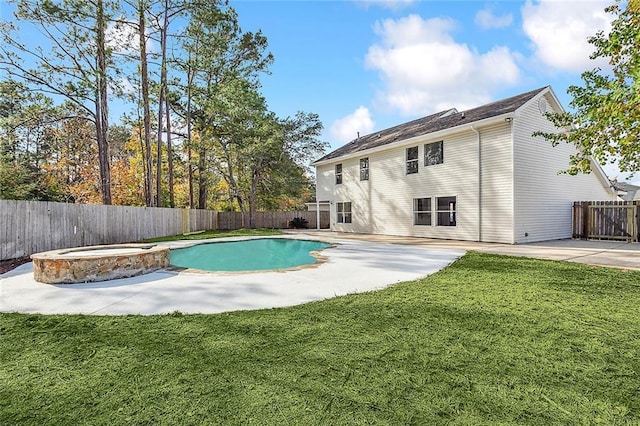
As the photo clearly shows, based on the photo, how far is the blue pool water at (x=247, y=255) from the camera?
8227 millimetres

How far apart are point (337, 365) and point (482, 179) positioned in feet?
36.9

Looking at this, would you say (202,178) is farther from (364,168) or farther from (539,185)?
(539,185)

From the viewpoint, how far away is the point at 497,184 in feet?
37.1

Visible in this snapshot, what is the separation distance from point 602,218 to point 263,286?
13445 millimetres

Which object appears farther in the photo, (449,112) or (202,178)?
(202,178)

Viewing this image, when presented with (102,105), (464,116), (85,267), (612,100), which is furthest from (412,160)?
(102,105)

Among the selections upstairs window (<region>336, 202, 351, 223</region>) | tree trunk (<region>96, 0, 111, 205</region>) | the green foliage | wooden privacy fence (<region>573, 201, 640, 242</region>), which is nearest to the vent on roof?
wooden privacy fence (<region>573, 201, 640, 242</region>)

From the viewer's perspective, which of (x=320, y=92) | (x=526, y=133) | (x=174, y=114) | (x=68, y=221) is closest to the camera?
(x=68, y=221)

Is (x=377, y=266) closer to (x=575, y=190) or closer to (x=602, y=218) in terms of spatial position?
(x=602, y=218)

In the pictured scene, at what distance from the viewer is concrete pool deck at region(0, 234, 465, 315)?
4.10 meters

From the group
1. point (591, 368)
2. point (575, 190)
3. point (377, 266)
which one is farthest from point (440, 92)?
point (591, 368)

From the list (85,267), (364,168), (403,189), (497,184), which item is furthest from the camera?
(364,168)

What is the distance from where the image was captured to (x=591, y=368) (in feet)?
7.63

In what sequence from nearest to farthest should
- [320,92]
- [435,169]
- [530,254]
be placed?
1. [530,254]
2. [435,169]
3. [320,92]
